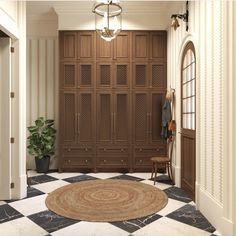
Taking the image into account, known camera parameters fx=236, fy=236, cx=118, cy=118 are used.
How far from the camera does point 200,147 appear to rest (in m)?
3.16

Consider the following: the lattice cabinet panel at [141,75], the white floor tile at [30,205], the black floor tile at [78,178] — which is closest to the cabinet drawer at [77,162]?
the black floor tile at [78,178]

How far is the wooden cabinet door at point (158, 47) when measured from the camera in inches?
202

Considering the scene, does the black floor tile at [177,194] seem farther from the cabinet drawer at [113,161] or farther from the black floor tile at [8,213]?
the black floor tile at [8,213]

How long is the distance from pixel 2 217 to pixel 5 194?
629mm

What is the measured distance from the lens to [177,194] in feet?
12.4

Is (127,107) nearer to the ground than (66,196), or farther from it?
farther from it

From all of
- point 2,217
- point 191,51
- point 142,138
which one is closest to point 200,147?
point 191,51

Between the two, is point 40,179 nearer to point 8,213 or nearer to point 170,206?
point 8,213

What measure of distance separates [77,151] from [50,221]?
237 cm

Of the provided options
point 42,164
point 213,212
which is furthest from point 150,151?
point 213,212

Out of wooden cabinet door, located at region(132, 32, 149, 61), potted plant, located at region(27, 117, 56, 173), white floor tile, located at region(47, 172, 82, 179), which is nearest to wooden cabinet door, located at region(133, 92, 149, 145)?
wooden cabinet door, located at region(132, 32, 149, 61)

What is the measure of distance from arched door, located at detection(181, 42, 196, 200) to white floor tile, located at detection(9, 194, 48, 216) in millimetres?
2185

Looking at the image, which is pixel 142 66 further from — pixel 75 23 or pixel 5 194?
pixel 5 194

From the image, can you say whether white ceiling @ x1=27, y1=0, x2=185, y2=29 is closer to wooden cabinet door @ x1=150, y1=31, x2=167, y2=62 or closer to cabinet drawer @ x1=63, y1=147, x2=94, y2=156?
wooden cabinet door @ x1=150, y1=31, x2=167, y2=62
